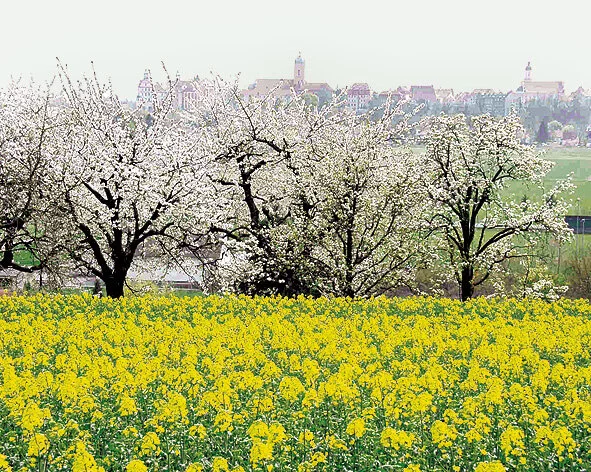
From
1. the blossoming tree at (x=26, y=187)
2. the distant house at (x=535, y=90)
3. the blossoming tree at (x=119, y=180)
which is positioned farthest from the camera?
the distant house at (x=535, y=90)

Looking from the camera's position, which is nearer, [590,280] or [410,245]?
[410,245]

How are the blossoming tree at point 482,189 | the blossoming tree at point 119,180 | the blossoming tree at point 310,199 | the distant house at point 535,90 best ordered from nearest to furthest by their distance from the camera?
the blossoming tree at point 119,180
the blossoming tree at point 310,199
the blossoming tree at point 482,189
the distant house at point 535,90

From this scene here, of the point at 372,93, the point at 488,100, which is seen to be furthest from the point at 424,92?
the point at 372,93

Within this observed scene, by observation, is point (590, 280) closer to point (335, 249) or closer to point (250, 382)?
point (335, 249)

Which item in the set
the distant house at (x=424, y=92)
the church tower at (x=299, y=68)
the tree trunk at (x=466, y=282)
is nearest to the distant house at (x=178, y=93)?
the tree trunk at (x=466, y=282)

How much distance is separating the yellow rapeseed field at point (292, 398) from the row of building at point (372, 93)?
1163 centimetres

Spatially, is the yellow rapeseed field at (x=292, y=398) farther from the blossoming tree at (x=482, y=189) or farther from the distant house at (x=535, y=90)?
the distant house at (x=535, y=90)

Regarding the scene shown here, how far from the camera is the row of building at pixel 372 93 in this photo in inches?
947

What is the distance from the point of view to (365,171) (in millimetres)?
19422

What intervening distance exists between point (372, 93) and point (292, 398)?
3805 centimetres

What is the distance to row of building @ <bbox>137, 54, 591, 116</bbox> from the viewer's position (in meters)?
24.0

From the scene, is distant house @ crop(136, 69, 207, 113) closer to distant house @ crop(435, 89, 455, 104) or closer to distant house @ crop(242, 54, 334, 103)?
distant house @ crop(242, 54, 334, 103)

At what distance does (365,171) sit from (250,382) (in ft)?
40.7

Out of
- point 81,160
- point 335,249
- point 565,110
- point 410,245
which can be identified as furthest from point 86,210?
point 565,110
